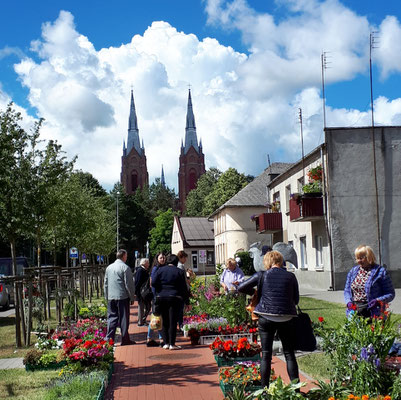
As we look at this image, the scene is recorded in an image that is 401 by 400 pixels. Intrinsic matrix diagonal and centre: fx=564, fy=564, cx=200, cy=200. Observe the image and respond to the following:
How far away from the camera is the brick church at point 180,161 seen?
135125 mm

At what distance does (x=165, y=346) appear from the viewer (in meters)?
10.7

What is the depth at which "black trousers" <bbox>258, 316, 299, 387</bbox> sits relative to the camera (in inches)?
248

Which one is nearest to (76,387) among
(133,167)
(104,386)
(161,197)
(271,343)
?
(104,386)

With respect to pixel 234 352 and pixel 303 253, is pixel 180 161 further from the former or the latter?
pixel 234 352

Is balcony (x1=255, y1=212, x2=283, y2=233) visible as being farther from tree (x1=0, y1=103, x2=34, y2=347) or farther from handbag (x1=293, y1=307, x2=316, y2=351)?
handbag (x1=293, y1=307, x2=316, y2=351)

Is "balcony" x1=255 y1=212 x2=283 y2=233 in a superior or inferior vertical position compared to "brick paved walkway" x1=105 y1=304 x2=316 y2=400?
superior

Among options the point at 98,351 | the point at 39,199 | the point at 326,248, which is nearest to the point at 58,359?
the point at 98,351

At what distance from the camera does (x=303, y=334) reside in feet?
21.3

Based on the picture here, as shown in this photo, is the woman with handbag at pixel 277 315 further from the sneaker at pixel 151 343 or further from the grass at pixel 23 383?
the sneaker at pixel 151 343

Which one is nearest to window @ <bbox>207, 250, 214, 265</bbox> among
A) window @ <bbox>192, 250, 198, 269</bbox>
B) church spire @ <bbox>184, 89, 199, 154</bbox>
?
window @ <bbox>192, 250, 198, 269</bbox>

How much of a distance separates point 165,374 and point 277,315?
2.74 m

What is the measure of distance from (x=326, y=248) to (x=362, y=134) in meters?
5.45

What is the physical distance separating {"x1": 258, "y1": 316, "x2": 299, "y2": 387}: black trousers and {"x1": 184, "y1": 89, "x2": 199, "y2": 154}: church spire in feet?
425

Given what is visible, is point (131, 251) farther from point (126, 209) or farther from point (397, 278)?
point (397, 278)
